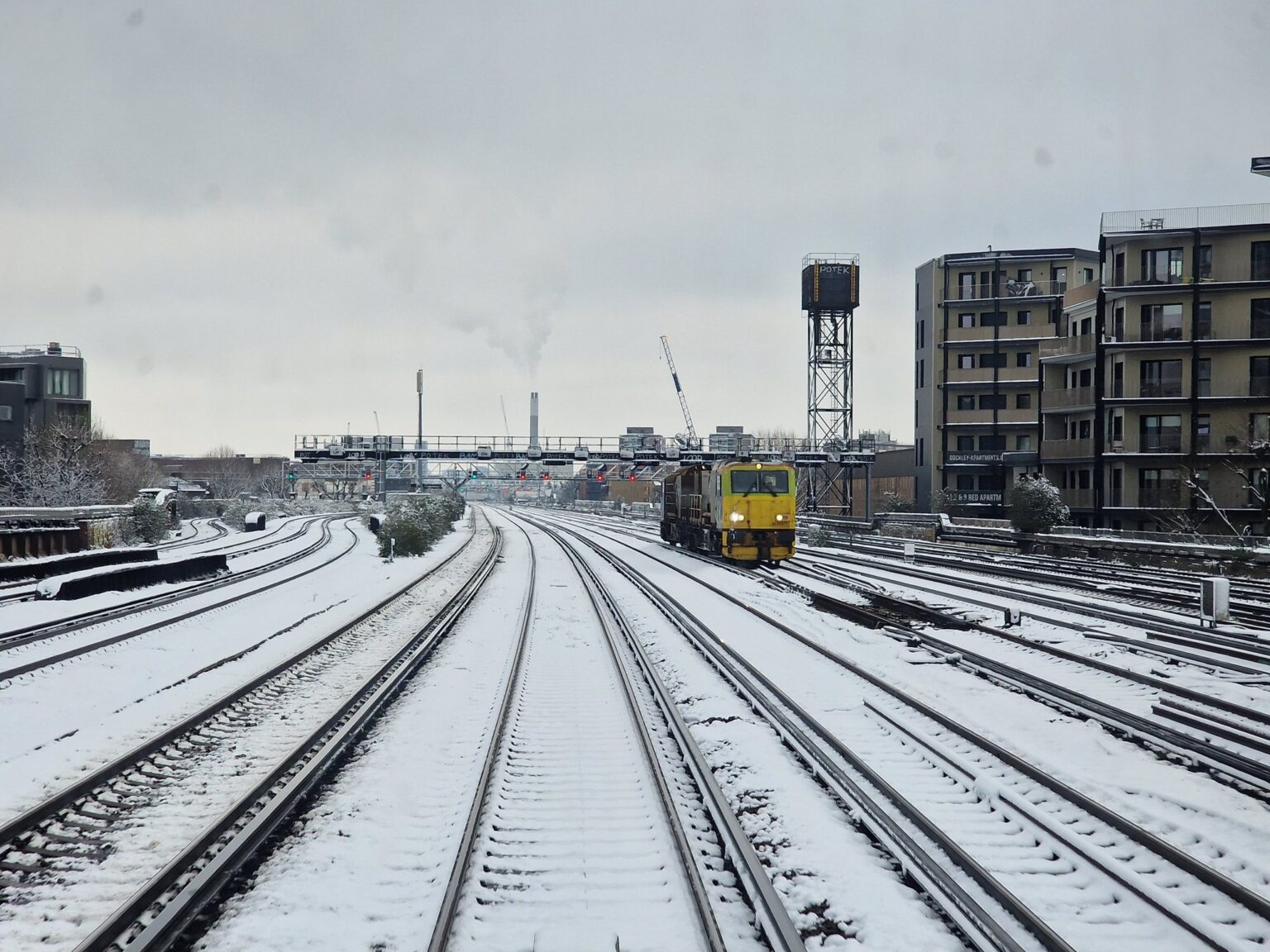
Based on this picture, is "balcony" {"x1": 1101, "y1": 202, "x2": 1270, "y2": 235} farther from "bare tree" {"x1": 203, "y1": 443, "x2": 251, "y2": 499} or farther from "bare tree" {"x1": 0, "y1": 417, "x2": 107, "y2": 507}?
"bare tree" {"x1": 203, "y1": 443, "x2": 251, "y2": 499}

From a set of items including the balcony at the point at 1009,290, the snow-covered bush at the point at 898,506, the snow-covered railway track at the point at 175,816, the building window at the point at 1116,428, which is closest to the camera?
the snow-covered railway track at the point at 175,816

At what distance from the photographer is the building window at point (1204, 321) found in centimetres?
4191

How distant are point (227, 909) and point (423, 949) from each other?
1342 millimetres

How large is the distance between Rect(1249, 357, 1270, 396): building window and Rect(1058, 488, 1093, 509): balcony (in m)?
8.61

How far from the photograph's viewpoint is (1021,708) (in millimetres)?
10328

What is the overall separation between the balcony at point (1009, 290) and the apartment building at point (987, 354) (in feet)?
0.18

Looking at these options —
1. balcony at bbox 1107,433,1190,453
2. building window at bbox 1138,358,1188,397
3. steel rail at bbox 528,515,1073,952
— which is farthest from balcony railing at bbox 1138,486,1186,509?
steel rail at bbox 528,515,1073,952

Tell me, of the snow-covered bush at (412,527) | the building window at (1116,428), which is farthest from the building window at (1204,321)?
the snow-covered bush at (412,527)

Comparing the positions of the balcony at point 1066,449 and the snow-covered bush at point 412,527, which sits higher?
the balcony at point 1066,449

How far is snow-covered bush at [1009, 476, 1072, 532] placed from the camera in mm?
37625

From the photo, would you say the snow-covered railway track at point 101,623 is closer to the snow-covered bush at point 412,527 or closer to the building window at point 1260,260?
the snow-covered bush at point 412,527

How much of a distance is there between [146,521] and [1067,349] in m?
44.5

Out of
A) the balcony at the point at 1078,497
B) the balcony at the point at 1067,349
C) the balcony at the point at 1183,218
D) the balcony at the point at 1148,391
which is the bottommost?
the balcony at the point at 1078,497

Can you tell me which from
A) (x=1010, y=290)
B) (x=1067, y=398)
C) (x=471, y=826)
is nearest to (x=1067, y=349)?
(x=1067, y=398)
